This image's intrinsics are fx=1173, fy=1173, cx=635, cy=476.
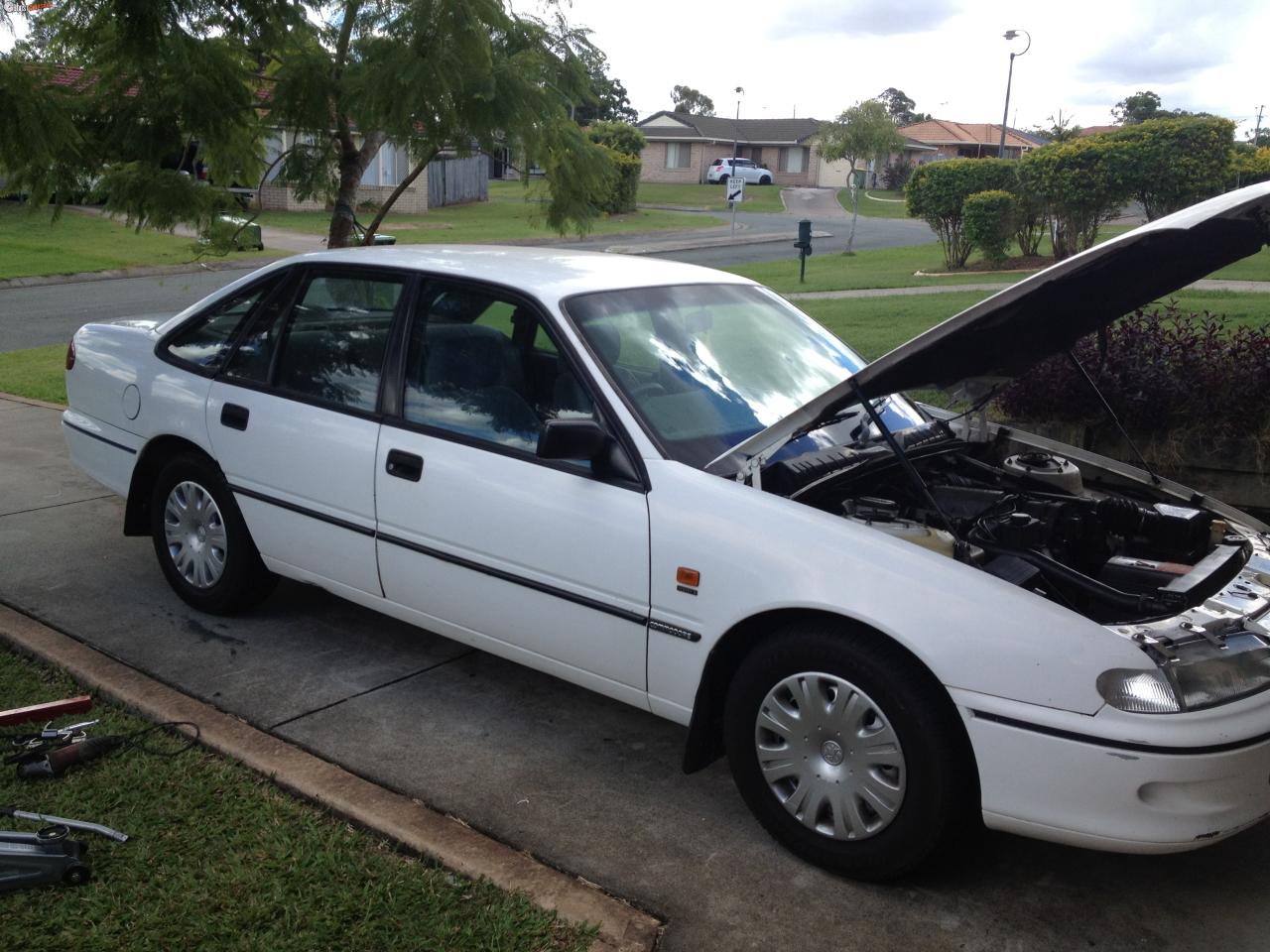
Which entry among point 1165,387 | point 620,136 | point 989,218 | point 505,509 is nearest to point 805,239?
point 989,218

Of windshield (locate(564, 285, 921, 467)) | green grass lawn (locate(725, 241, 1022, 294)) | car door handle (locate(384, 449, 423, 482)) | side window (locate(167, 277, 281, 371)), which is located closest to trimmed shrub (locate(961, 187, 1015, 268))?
green grass lawn (locate(725, 241, 1022, 294))

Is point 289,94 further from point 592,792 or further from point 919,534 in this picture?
point 919,534

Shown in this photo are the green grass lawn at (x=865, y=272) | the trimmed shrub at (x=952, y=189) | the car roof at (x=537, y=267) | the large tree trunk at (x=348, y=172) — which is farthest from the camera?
the trimmed shrub at (x=952, y=189)

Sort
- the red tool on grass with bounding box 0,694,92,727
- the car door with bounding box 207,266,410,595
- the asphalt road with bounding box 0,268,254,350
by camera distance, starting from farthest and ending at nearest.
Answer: the asphalt road with bounding box 0,268,254,350 → the car door with bounding box 207,266,410,595 → the red tool on grass with bounding box 0,694,92,727

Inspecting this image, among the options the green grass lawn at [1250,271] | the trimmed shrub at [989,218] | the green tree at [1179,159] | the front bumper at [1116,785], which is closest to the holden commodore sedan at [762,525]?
the front bumper at [1116,785]

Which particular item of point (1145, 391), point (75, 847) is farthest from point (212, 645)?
point (1145, 391)

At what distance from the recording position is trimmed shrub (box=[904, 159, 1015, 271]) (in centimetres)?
2080

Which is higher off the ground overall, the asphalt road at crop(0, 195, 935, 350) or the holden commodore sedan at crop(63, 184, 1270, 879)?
the holden commodore sedan at crop(63, 184, 1270, 879)

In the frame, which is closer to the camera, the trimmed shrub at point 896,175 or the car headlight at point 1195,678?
the car headlight at point 1195,678

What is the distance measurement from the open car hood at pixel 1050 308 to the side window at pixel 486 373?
688 mm

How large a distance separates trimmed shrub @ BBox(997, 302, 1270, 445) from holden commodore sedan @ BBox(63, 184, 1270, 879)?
76.8 inches

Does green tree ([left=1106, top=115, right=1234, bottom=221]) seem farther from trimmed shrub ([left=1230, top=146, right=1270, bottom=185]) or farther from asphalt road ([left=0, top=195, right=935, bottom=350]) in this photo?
asphalt road ([left=0, top=195, right=935, bottom=350])

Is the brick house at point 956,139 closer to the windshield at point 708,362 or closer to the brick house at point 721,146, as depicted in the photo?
the brick house at point 721,146

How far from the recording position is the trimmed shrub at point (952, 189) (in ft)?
68.2
